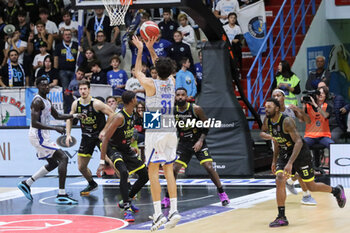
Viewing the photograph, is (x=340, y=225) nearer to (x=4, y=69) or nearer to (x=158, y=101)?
(x=158, y=101)

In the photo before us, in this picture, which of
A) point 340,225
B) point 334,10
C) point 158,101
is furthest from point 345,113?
point 158,101

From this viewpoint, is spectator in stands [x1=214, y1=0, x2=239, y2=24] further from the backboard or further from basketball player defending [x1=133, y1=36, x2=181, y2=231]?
basketball player defending [x1=133, y1=36, x2=181, y2=231]

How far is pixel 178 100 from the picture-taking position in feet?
40.9

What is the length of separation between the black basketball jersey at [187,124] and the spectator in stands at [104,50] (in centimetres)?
715

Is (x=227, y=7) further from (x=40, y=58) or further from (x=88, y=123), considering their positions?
(x=88, y=123)

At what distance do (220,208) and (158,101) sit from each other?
3.22m

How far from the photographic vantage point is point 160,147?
381 inches

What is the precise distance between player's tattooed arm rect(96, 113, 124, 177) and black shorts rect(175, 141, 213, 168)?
131 centimetres

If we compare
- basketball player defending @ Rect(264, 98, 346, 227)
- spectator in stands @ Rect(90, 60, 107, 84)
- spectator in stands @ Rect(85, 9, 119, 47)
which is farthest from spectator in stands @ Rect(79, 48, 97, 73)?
basketball player defending @ Rect(264, 98, 346, 227)

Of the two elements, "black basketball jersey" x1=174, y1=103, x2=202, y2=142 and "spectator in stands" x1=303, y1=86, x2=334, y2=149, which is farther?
"spectator in stands" x1=303, y1=86, x2=334, y2=149

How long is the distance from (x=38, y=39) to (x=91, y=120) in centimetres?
783

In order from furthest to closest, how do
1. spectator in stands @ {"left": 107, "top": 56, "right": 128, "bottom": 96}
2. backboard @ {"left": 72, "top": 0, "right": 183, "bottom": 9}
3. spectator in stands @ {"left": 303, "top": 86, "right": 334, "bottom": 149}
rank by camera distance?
spectator in stands @ {"left": 107, "top": 56, "right": 128, "bottom": 96} → spectator in stands @ {"left": 303, "top": 86, "right": 334, "bottom": 149} → backboard @ {"left": 72, "top": 0, "right": 183, "bottom": 9}

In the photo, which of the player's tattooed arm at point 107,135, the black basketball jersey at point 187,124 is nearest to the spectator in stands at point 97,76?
the black basketball jersey at point 187,124

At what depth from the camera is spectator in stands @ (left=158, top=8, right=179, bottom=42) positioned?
63.5ft
